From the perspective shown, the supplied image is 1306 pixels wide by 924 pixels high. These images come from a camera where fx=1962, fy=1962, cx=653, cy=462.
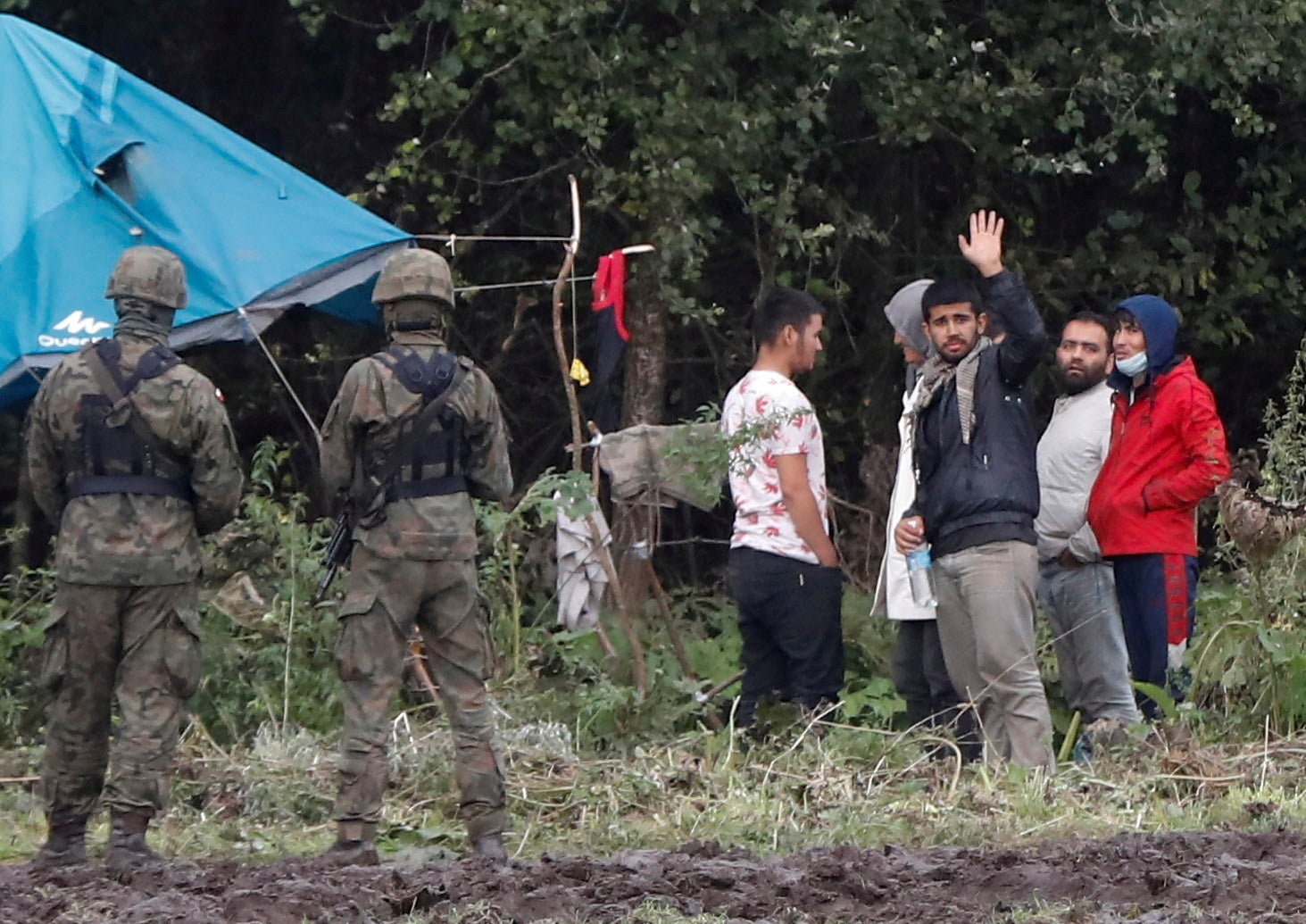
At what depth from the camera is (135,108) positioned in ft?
27.4

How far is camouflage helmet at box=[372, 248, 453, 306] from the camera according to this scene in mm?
5922

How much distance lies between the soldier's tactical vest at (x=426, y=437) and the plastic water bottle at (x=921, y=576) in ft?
5.95

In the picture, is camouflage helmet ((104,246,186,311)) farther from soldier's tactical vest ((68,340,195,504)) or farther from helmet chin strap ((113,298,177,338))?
soldier's tactical vest ((68,340,195,504))

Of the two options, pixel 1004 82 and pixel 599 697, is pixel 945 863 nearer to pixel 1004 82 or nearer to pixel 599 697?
pixel 599 697

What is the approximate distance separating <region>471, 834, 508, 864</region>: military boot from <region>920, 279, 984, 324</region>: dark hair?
2.34 metres

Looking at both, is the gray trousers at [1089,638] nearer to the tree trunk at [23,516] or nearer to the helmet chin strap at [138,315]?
the helmet chin strap at [138,315]

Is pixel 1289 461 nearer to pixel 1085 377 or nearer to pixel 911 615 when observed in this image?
pixel 1085 377

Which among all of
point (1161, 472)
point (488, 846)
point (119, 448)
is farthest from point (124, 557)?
point (1161, 472)

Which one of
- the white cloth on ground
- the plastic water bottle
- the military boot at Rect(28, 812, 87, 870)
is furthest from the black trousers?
the military boot at Rect(28, 812, 87, 870)

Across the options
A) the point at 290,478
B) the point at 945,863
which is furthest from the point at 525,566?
the point at 945,863

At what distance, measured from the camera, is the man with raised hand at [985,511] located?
21.5 feet

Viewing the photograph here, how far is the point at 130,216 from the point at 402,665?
2951 millimetres

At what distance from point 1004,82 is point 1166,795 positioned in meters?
4.40

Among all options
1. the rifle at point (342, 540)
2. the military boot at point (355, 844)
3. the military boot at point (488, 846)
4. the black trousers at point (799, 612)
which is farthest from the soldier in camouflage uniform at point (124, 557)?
the black trousers at point (799, 612)
